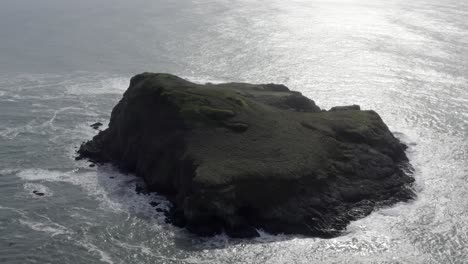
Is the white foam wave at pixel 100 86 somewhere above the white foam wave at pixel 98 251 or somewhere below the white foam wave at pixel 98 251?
above

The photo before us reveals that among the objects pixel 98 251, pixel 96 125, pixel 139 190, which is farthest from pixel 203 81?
pixel 98 251

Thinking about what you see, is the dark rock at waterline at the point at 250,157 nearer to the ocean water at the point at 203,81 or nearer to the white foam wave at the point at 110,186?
the white foam wave at the point at 110,186

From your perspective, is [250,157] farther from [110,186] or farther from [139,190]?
[110,186]

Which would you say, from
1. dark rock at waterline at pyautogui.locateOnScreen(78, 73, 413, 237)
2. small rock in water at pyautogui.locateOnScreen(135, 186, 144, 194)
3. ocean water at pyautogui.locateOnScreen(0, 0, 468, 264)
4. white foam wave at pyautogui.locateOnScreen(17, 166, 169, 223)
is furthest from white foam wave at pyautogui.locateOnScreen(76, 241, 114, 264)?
small rock in water at pyautogui.locateOnScreen(135, 186, 144, 194)

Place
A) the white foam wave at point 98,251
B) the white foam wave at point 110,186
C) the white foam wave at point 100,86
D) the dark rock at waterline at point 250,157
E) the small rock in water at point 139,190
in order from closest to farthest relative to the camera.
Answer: the white foam wave at point 98,251, the dark rock at waterline at point 250,157, the white foam wave at point 110,186, the small rock in water at point 139,190, the white foam wave at point 100,86

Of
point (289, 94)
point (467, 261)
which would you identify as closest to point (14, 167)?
point (289, 94)

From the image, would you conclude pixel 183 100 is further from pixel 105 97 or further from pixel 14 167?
pixel 105 97

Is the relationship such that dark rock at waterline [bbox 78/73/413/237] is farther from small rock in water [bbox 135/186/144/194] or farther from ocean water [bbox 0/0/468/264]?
ocean water [bbox 0/0/468/264]

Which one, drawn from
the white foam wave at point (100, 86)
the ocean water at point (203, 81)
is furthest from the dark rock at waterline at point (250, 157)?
the white foam wave at point (100, 86)
